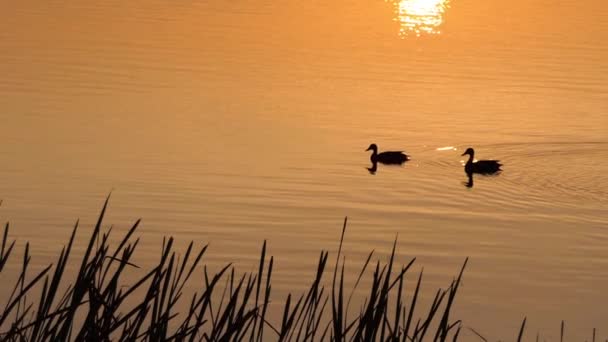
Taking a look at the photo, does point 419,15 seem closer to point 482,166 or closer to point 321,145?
point 321,145

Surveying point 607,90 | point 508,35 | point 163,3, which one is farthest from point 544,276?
point 163,3

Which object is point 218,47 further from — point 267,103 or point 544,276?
point 544,276

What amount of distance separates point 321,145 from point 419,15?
17953 mm

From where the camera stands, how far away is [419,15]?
33.9m

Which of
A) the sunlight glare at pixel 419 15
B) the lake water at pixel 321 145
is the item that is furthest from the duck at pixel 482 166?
the sunlight glare at pixel 419 15

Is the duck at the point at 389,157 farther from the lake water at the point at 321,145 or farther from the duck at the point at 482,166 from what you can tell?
the duck at the point at 482,166

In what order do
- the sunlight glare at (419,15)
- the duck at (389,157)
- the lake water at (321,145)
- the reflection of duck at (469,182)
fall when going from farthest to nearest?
1. the sunlight glare at (419,15)
2. the reflection of duck at (469,182)
3. the duck at (389,157)
4. the lake water at (321,145)

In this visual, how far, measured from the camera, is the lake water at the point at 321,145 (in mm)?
11680

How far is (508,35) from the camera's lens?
28953mm

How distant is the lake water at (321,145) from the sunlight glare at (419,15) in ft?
1.47

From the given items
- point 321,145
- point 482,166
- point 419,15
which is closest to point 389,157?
point 482,166

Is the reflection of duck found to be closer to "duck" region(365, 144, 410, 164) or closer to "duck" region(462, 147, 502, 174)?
"duck" region(462, 147, 502, 174)

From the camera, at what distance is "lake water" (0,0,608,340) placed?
11.7 metres

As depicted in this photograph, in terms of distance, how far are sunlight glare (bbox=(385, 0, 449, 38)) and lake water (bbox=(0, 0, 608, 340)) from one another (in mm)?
448
